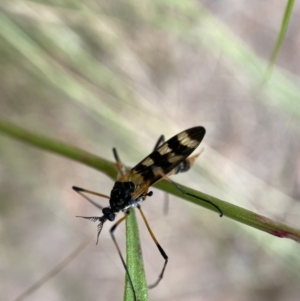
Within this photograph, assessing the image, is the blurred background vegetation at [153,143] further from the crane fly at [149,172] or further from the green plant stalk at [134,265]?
the green plant stalk at [134,265]

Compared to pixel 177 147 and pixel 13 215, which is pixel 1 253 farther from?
pixel 177 147

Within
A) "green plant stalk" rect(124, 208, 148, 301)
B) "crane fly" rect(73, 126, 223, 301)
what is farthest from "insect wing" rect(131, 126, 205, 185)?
"green plant stalk" rect(124, 208, 148, 301)

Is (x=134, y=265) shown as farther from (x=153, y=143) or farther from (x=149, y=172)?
(x=153, y=143)

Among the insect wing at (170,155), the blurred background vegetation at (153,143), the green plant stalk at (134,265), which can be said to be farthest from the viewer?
the blurred background vegetation at (153,143)

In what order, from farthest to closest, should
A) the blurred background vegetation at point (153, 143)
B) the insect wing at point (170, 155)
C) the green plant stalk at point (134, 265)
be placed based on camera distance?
the blurred background vegetation at point (153, 143) < the insect wing at point (170, 155) < the green plant stalk at point (134, 265)

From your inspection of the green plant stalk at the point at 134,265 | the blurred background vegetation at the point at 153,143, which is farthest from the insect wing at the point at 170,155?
the blurred background vegetation at the point at 153,143

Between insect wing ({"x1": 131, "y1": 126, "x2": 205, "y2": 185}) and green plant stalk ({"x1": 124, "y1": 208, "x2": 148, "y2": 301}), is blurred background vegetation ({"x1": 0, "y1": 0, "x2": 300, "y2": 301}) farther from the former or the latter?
green plant stalk ({"x1": 124, "y1": 208, "x2": 148, "y2": 301})

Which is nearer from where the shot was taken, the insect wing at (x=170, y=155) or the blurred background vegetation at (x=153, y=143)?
the insect wing at (x=170, y=155)
